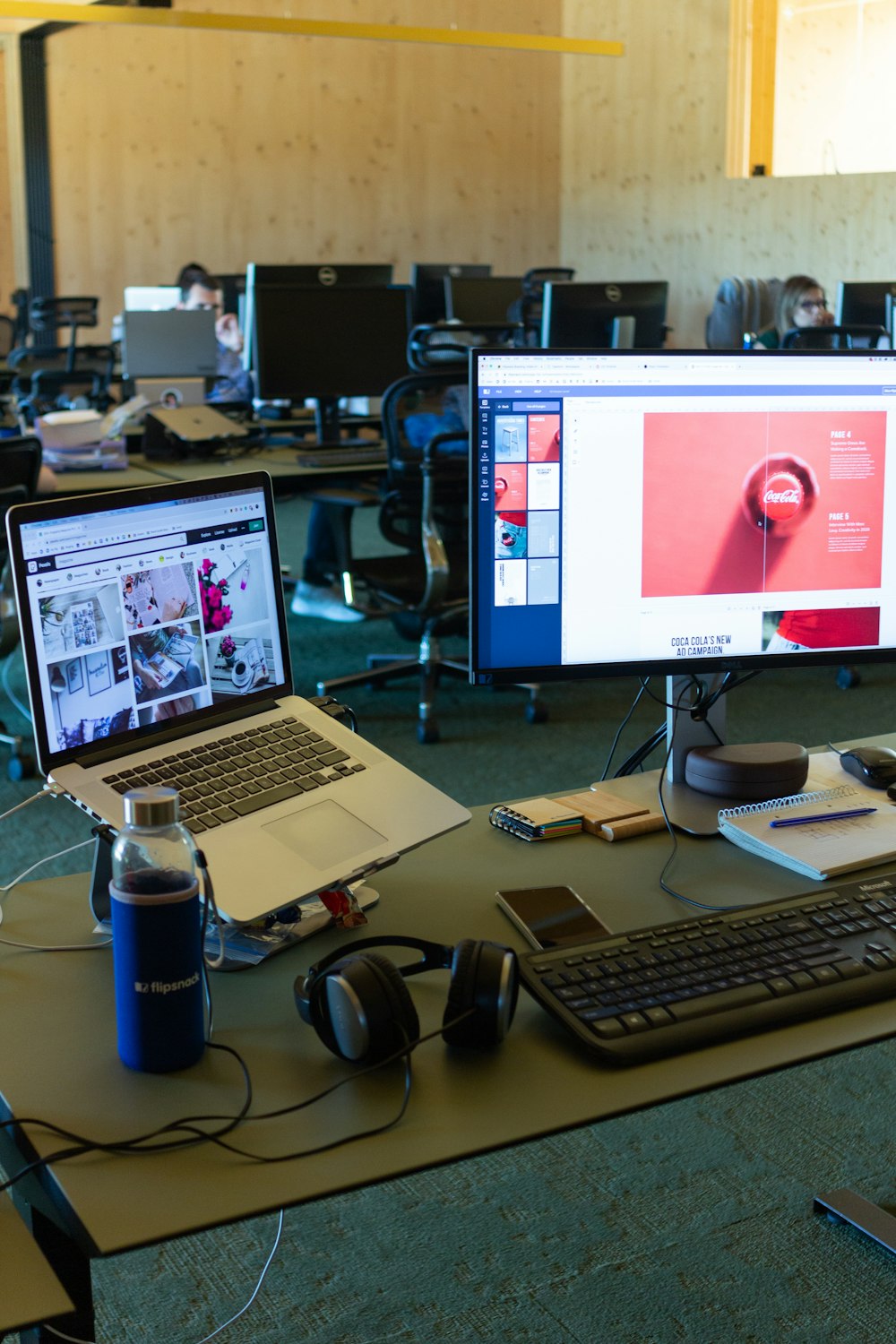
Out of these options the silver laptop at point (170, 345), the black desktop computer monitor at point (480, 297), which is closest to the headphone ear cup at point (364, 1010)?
the silver laptop at point (170, 345)

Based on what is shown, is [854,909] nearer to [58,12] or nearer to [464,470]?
[464,470]

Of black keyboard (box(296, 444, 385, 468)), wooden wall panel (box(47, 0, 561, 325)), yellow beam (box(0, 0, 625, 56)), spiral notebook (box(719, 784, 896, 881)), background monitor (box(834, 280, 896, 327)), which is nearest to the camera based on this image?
spiral notebook (box(719, 784, 896, 881))

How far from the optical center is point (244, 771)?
127 centimetres

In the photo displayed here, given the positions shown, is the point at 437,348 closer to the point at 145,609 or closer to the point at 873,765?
the point at 873,765

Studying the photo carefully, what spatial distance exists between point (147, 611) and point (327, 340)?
343cm

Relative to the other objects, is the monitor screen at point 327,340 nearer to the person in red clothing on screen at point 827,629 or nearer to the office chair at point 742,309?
the person in red clothing on screen at point 827,629

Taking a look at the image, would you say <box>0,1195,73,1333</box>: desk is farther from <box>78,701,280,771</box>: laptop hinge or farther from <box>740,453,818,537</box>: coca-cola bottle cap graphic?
<box>740,453,818,537</box>: coca-cola bottle cap graphic

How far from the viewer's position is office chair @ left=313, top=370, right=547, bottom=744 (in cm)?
359

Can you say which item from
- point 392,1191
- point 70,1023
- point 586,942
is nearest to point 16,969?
point 70,1023

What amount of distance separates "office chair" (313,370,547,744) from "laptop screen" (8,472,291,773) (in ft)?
7.14

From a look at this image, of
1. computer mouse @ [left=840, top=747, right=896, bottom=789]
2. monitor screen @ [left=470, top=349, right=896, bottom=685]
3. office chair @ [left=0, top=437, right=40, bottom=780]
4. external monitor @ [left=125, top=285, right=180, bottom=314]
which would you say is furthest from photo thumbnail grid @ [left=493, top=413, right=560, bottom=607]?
external monitor @ [left=125, top=285, right=180, bottom=314]

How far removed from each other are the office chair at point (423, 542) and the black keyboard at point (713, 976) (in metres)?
2.36

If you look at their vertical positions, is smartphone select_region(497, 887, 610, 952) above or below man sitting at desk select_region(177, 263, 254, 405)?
below

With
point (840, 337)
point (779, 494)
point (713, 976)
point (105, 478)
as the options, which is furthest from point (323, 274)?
point (713, 976)
